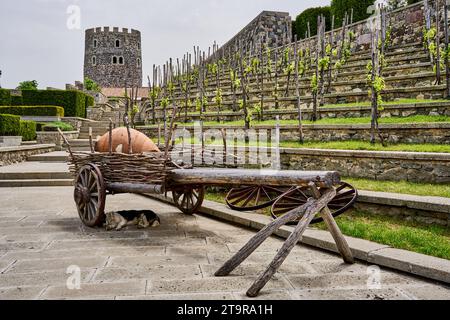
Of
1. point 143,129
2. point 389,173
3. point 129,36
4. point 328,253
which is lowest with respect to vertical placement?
point 328,253

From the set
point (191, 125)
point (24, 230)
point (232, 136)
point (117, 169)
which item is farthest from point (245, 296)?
point (191, 125)

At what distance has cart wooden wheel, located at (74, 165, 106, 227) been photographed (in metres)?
4.11

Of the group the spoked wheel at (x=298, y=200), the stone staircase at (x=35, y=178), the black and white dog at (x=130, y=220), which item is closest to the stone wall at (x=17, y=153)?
the stone staircase at (x=35, y=178)

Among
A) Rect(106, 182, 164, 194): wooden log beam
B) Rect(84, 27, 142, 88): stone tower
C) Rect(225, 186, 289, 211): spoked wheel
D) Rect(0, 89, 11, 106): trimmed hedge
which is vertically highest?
Rect(84, 27, 142, 88): stone tower

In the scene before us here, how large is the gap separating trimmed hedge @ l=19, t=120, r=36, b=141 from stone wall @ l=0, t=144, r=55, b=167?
1596 mm

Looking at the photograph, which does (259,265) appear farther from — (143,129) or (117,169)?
(143,129)

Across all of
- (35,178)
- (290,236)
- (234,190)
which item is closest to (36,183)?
(35,178)

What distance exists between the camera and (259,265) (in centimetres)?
304

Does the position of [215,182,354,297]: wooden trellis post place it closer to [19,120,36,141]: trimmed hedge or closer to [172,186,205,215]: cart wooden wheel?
[172,186,205,215]: cart wooden wheel

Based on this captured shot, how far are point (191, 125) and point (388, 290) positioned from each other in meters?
10.5

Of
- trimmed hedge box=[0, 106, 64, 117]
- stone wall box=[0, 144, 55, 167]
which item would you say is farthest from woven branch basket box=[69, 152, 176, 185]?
trimmed hedge box=[0, 106, 64, 117]

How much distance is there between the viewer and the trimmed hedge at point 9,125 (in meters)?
12.3

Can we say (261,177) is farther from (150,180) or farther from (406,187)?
(406,187)

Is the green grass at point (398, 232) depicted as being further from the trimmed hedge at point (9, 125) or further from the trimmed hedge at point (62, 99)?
the trimmed hedge at point (62, 99)
